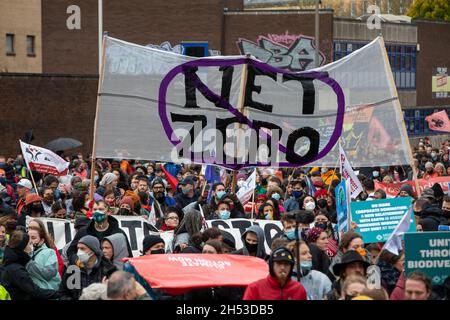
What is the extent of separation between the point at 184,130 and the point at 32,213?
2.37 metres

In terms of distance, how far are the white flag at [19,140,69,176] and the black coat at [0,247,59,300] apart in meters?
10.1

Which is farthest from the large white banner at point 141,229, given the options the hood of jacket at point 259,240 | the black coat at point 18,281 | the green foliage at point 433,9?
the green foliage at point 433,9

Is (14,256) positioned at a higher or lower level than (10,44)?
lower

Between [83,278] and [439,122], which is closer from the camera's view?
[83,278]

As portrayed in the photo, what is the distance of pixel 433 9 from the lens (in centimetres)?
7931

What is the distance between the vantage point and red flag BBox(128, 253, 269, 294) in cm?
842

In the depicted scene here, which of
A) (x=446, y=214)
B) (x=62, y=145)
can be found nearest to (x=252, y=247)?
(x=446, y=214)

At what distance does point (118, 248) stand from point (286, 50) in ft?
143

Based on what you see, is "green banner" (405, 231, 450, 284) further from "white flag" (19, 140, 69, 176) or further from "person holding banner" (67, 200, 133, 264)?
"white flag" (19, 140, 69, 176)

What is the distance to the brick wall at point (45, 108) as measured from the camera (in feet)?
136

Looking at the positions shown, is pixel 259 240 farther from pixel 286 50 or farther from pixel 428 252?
pixel 286 50

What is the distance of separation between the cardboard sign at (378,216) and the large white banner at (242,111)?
10.7ft

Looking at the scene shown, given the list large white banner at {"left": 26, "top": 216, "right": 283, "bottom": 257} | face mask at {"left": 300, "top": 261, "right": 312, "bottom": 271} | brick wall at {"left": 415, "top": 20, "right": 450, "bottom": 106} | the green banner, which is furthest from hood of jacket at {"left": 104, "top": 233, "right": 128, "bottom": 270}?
brick wall at {"left": 415, "top": 20, "right": 450, "bottom": 106}
